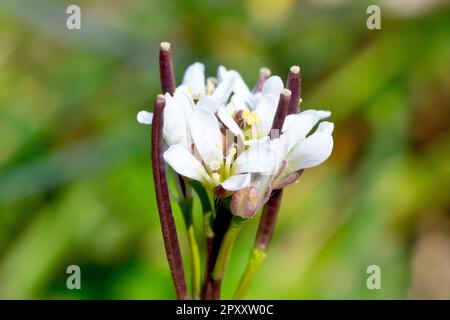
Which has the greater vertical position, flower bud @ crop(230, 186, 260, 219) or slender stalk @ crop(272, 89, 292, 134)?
slender stalk @ crop(272, 89, 292, 134)

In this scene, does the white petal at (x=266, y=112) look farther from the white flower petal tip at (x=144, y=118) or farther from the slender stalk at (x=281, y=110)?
the white flower petal tip at (x=144, y=118)

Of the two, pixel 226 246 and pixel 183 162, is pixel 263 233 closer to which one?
pixel 226 246

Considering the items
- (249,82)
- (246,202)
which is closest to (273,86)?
(246,202)

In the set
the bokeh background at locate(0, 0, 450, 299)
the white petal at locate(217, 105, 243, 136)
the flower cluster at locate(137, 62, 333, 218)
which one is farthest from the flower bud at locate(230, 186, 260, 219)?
the bokeh background at locate(0, 0, 450, 299)

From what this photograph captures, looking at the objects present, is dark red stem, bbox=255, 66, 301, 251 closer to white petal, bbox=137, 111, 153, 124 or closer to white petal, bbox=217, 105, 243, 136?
white petal, bbox=217, 105, 243, 136

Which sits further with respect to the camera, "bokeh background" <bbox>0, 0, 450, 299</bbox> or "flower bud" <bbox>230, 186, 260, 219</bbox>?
"bokeh background" <bbox>0, 0, 450, 299</bbox>
